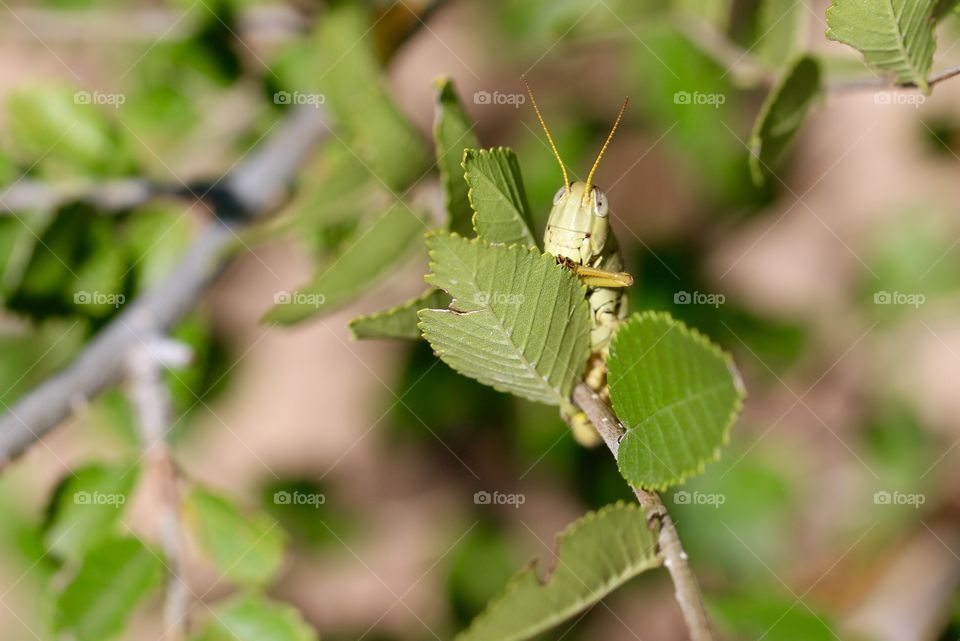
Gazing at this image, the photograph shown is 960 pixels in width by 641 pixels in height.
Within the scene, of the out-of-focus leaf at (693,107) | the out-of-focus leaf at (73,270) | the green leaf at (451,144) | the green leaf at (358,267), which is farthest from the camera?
the out-of-focus leaf at (693,107)

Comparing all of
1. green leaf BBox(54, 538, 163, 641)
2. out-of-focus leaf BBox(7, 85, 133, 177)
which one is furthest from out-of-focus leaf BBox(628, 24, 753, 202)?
green leaf BBox(54, 538, 163, 641)

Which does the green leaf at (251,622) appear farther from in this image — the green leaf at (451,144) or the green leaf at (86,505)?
the green leaf at (451,144)

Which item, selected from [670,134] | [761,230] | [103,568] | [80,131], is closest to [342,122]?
[80,131]

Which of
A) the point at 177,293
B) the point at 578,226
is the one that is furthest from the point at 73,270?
the point at 578,226

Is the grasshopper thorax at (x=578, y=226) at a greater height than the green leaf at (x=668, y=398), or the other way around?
the grasshopper thorax at (x=578, y=226)

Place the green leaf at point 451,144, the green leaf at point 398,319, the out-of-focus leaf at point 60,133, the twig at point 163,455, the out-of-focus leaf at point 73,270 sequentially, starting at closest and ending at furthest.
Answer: the green leaf at point 398,319 < the green leaf at point 451,144 < the twig at point 163,455 < the out-of-focus leaf at point 73,270 < the out-of-focus leaf at point 60,133

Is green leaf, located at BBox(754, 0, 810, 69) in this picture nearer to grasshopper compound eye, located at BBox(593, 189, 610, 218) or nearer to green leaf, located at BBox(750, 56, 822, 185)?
green leaf, located at BBox(750, 56, 822, 185)

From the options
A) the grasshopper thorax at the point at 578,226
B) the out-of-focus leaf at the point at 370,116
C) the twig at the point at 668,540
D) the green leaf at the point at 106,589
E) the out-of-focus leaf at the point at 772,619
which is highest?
the out-of-focus leaf at the point at 370,116

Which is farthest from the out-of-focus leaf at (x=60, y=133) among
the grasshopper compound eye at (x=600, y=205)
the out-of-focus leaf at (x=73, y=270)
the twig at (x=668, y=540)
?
the twig at (x=668, y=540)
